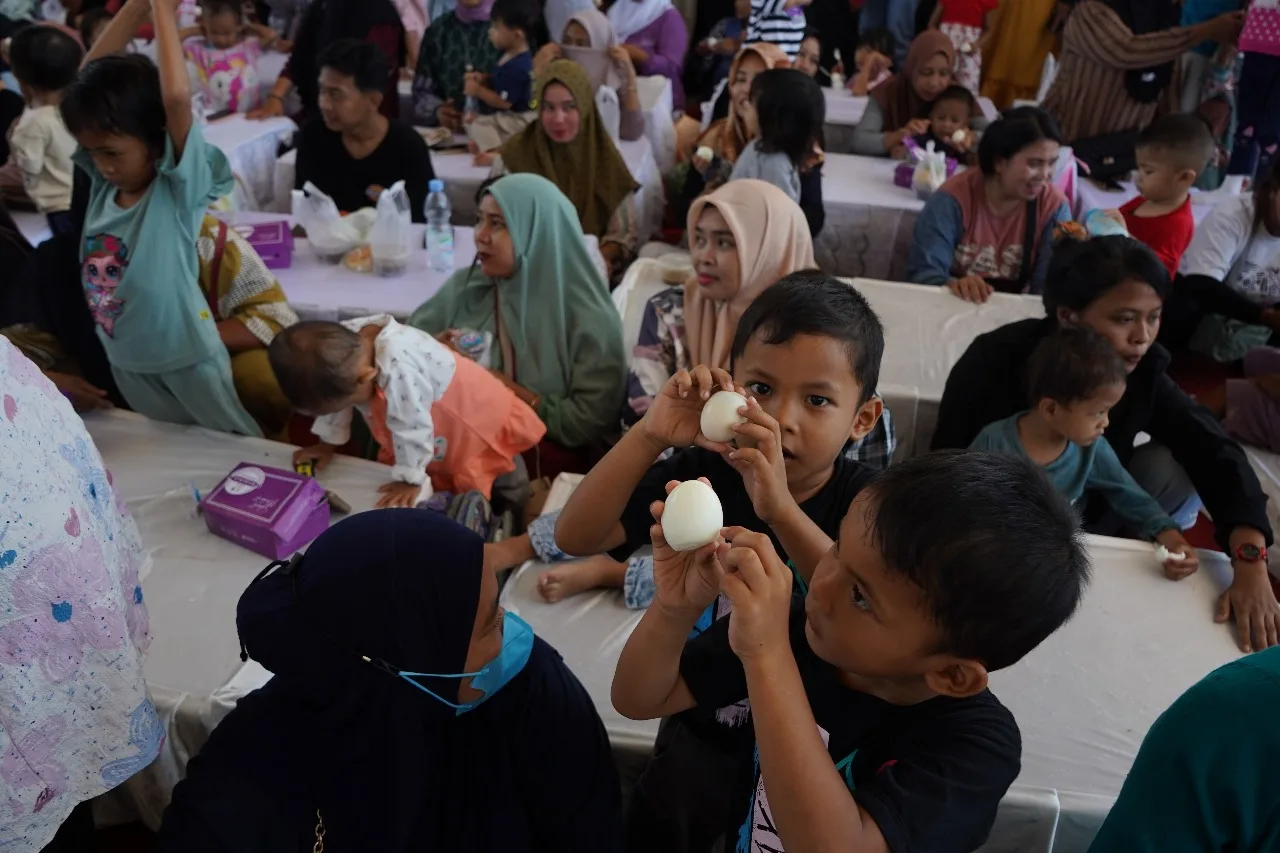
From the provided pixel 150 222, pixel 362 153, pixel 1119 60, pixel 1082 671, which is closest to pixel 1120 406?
pixel 1082 671

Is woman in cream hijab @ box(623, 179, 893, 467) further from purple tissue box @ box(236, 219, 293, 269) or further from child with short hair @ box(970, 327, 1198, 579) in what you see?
purple tissue box @ box(236, 219, 293, 269)

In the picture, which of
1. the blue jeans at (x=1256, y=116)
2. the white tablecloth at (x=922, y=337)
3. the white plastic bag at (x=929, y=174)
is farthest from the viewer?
the blue jeans at (x=1256, y=116)

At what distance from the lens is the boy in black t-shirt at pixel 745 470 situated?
128cm

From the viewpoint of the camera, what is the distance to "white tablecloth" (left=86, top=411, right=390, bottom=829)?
1.56m

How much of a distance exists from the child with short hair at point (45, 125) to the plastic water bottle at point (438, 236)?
5.20 ft

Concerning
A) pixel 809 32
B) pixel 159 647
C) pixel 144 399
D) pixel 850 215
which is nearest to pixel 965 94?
pixel 850 215

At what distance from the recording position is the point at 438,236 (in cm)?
315

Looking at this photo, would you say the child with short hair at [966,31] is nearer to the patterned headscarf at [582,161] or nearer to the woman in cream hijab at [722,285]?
the patterned headscarf at [582,161]

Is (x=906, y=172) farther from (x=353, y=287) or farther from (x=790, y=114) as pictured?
(x=353, y=287)

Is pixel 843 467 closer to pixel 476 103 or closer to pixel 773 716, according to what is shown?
pixel 773 716

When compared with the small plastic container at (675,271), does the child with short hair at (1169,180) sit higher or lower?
higher

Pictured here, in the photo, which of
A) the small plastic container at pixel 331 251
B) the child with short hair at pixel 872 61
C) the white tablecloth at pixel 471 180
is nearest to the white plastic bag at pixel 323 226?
the small plastic container at pixel 331 251

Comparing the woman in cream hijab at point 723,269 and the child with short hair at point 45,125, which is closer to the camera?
the woman in cream hijab at point 723,269

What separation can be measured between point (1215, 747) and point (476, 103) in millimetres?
4615
